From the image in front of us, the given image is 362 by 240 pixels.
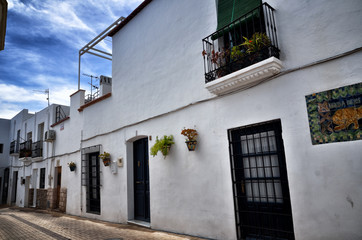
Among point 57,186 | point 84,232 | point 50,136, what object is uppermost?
point 50,136

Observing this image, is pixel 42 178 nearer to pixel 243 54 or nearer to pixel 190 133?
pixel 190 133

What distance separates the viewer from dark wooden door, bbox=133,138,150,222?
7055mm

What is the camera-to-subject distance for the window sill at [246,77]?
4.06 m

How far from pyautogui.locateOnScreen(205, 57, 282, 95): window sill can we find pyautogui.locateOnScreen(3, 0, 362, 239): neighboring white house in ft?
0.06

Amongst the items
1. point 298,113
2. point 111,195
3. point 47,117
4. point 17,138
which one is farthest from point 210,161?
point 17,138

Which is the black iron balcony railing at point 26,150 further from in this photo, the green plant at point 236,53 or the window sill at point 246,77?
the green plant at point 236,53

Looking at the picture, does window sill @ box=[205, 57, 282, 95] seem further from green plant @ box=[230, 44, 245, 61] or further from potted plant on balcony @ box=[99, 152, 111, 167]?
potted plant on balcony @ box=[99, 152, 111, 167]

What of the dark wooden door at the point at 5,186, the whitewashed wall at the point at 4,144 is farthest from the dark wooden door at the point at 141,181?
the whitewashed wall at the point at 4,144

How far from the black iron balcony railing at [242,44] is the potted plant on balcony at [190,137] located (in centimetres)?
111

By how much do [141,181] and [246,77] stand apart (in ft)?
14.6

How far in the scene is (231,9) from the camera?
5008 mm

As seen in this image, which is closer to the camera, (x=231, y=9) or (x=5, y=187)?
(x=231, y=9)

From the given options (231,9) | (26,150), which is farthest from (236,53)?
(26,150)

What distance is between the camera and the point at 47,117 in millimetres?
14453
